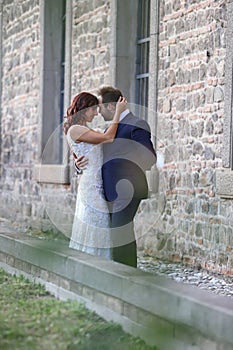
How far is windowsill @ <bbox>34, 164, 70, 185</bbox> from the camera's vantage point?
43.5ft

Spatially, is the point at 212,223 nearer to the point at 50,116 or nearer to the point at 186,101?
the point at 186,101

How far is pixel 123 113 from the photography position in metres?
7.14

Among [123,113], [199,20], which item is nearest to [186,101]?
[199,20]

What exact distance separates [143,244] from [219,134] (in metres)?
2.24

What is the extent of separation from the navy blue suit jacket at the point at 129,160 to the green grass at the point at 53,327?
4.35 ft

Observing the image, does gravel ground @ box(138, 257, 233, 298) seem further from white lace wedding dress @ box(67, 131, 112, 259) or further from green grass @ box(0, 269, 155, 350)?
green grass @ box(0, 269, 155, 350)

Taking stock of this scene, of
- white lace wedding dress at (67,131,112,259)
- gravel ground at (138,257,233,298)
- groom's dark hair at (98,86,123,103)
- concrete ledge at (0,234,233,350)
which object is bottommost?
gravel ground at (138,257,233,298)

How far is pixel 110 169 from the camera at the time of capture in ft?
23.4

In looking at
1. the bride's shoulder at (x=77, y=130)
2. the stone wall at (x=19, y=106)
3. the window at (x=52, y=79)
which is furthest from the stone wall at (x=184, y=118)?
the bride's shoulder at (x=77, y=130)

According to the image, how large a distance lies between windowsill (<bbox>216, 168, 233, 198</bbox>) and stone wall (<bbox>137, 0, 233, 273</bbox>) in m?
0.10

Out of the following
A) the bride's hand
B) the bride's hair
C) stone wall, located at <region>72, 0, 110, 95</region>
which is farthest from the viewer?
stone wall, located at <region>72, 0, 110, 95</region>

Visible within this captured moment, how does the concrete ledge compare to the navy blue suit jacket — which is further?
the navy blue suit jacket

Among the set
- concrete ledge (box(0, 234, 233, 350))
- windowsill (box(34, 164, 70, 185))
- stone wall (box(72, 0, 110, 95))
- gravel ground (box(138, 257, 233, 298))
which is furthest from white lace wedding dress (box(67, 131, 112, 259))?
windowsill (box(34, 164, 70, 185))

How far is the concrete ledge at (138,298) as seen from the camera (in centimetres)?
386
